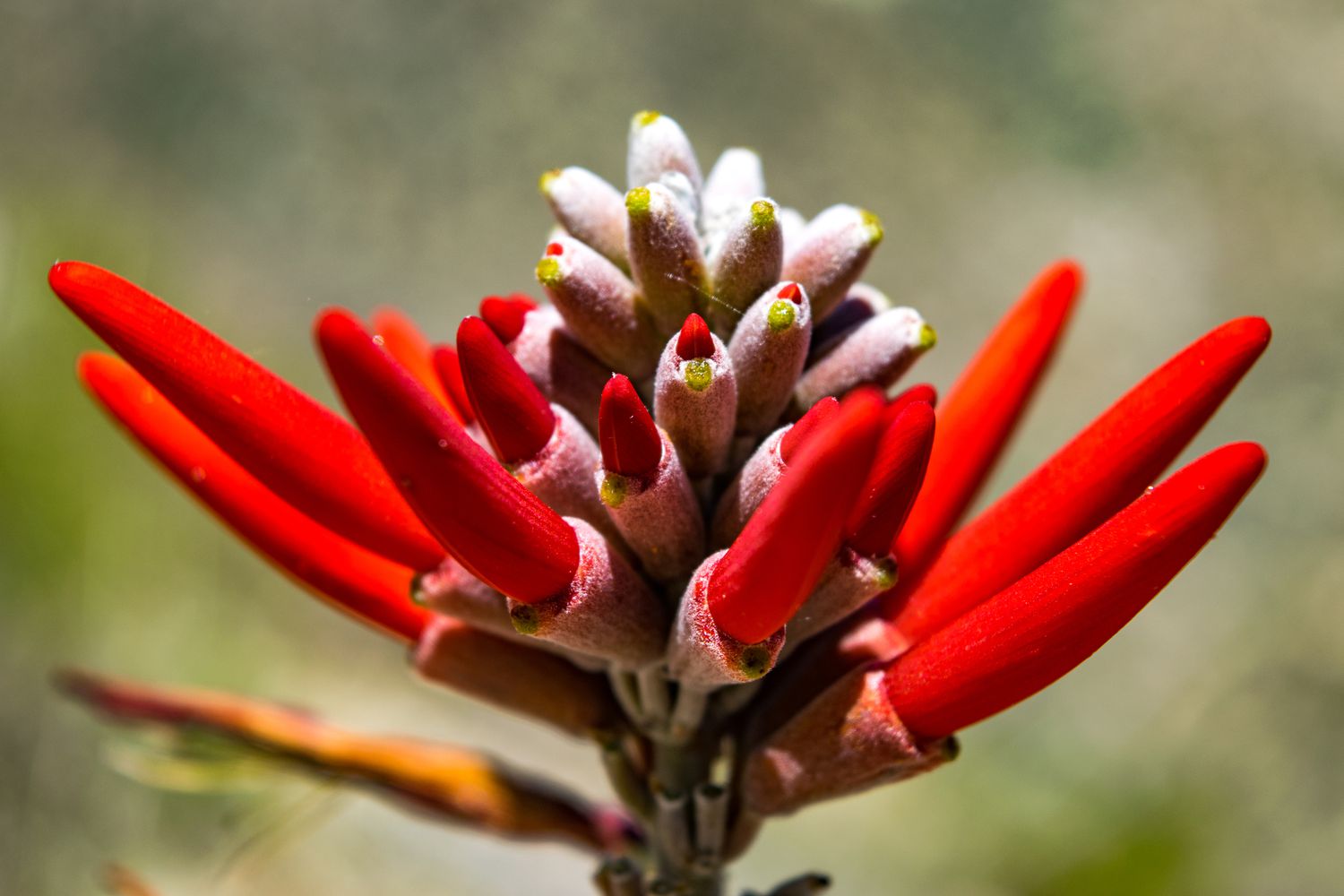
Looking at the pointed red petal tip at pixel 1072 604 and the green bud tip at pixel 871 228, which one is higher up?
the green bud tip at pixel 871 228

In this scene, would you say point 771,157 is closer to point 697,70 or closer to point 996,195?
point 697,70

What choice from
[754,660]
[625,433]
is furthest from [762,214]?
[754,660]

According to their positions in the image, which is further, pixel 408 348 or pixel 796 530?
pixel 408 348

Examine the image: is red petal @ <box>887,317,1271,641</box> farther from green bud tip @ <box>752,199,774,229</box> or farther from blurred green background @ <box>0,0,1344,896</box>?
blurred green background @ <box>0,0,1344,896</box>

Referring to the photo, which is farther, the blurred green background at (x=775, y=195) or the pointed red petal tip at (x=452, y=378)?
the blurred green background at (x=775, y=195)

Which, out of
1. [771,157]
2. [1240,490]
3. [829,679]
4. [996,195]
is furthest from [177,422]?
[996,195]

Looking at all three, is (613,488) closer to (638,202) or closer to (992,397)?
(638,202)

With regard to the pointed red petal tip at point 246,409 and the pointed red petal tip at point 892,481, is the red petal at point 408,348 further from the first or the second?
the pointed red petal tip at point 892,481

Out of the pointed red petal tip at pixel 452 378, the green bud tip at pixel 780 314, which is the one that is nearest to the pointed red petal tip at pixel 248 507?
the pointed red petal tip at pixel 452 378
